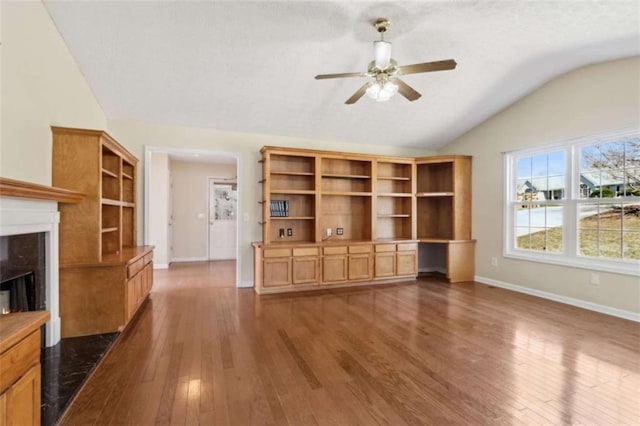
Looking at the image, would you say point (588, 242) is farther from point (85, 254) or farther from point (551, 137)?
point (85, 254)

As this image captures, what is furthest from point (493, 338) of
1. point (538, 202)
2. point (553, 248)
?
point (538, 202)

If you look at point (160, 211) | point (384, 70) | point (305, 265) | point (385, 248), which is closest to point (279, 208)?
point (305, 265)

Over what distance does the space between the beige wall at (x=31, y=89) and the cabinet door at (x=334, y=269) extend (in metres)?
3.50

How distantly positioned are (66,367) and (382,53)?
3.73 metres

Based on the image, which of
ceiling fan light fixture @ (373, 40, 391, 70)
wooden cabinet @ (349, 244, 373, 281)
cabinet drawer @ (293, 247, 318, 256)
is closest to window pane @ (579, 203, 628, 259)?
wooden cabinet @ (349, 244, 373, 281)

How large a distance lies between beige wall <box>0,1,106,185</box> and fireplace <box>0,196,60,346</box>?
26 cm

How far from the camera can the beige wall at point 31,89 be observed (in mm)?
2150

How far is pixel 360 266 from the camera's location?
502 cm

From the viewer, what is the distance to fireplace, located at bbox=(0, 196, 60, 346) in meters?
2.21

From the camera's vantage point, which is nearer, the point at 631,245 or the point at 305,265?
the point at 631,245

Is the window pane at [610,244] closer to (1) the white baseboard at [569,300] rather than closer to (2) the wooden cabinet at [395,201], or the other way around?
(1) the white baseboard at [569,300]

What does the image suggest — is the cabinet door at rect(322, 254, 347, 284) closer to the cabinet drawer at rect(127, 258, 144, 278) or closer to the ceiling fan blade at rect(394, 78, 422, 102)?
the cabinet drawer at rect(127, 258, 144, 278)

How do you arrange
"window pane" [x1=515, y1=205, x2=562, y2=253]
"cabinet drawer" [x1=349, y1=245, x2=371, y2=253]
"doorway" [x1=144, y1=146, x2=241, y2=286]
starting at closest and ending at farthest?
"window pane" [x1=515, y1=205, x2=562, y2=253] → "cabinet drawer" [x1=349, y1=245, x2=371, y2=253] → "doorway" [x1=144, y1=146, x2=241, y2=286]

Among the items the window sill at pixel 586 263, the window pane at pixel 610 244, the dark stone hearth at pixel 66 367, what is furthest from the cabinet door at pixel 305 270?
the window pane at pixel 610 244
